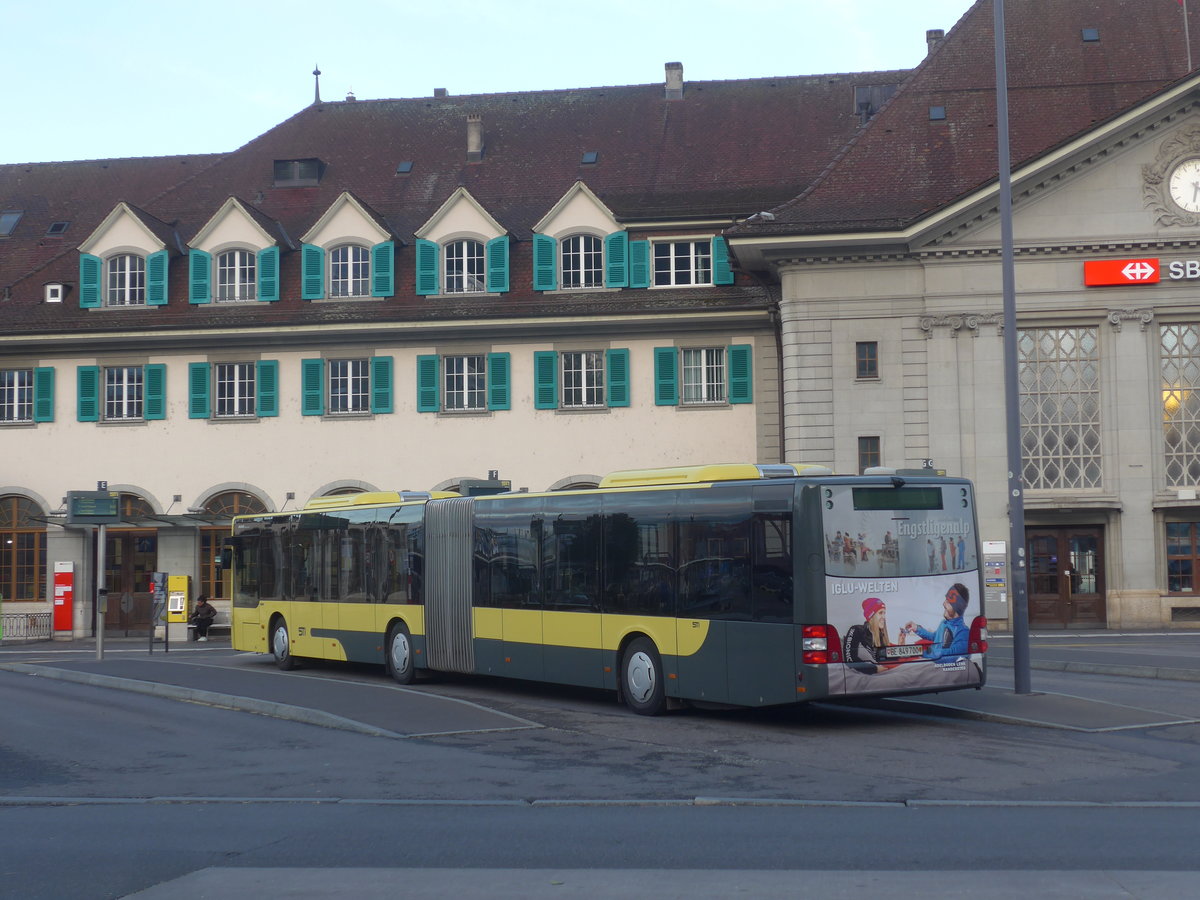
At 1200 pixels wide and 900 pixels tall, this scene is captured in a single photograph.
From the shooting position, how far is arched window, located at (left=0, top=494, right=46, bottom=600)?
41656mm

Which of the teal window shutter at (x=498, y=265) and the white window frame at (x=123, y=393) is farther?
the white window frame at (x=123, y=393)

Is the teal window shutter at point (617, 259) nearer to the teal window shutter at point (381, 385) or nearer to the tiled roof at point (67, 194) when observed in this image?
the teal window shutter at point (381, 385)

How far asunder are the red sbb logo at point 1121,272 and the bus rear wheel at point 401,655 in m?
20.3

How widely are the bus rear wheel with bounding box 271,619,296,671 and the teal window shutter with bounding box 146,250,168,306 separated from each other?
57.5ft

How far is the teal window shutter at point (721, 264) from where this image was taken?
39.3m

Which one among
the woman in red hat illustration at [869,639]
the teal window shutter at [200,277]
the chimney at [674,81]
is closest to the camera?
the woman in red hat illustration at [869,639]

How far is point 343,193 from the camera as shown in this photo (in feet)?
135

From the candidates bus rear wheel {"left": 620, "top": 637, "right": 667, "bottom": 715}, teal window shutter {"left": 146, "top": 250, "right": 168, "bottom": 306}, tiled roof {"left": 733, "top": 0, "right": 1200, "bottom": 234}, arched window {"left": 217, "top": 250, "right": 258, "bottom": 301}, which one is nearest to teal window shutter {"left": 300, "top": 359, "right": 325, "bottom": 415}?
arched window {"left": 217, "top": 250, "right": 258, "bottom": 301}

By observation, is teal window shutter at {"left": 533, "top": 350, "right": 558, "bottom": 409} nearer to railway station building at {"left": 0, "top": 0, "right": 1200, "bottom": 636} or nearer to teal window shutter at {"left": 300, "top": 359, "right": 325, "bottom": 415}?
railway station building at {"left": 0, "top": 0, "right": 1200, "bottom": 636}

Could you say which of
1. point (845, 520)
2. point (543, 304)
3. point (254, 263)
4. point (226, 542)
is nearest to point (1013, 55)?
point (543, 304)

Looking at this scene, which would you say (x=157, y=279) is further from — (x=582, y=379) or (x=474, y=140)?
(x=582, y=379)

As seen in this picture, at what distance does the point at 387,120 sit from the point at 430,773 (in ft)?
Result: 122

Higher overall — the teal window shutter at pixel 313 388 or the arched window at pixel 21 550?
the teal window shutter at pixel 313 388

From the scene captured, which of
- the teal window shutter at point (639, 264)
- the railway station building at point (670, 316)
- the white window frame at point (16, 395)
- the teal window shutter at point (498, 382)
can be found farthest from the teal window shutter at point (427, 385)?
the white window frame at point (16, 395)
